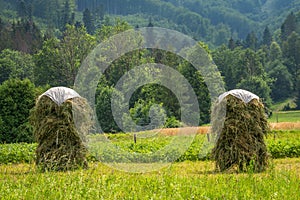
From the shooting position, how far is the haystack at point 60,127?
48.0 ft

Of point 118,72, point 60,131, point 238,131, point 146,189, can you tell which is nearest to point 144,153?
point 60,131

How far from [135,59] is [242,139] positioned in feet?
154

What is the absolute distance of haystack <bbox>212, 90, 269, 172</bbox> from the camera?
13.4 meters

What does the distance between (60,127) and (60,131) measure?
122 mm

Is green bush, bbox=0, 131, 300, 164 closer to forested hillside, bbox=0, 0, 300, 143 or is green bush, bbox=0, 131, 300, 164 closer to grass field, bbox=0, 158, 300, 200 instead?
forested hillside, bbox=0, 0, 300, 143

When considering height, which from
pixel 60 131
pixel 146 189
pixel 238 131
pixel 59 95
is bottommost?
pixel 60 131

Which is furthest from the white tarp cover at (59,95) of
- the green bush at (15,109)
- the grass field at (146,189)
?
the green bush at (15,109)

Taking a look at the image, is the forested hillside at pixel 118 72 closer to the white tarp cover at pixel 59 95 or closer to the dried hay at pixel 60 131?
the dried hay at pixel 60 131

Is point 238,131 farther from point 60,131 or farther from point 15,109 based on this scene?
point 15,109

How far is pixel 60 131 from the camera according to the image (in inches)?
576

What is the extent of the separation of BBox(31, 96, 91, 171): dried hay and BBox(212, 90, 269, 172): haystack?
4279 millimetres

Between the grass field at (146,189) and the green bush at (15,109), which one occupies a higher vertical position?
the grass field at (146,189)

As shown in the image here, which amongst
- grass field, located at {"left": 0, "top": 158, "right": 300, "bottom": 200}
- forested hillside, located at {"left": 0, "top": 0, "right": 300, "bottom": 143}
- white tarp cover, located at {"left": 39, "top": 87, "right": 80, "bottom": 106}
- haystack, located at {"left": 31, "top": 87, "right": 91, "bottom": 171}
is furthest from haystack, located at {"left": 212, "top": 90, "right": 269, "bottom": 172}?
grass field, located at {"left": 0, "top": 158, "right": 300, "bottom": 200}

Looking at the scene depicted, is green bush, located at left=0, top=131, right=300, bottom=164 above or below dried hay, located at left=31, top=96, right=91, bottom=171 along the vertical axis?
below
